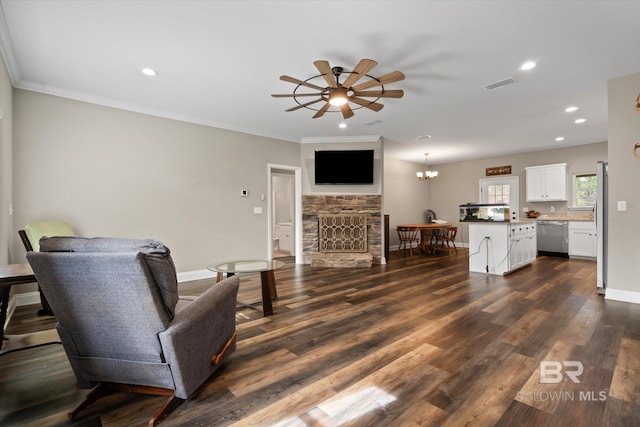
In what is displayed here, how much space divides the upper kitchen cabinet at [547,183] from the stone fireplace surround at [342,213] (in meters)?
4.48

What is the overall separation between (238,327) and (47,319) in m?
2.07

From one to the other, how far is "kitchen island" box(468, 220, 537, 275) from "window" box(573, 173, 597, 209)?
2757 mm

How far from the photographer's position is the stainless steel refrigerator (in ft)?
11.9

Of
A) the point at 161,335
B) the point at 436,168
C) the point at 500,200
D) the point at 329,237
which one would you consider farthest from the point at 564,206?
the point at 161,335

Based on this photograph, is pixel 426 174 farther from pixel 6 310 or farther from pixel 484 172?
pixel 6 310

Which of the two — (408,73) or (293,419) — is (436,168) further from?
(293,419)

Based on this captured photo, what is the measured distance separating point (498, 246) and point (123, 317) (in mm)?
5326

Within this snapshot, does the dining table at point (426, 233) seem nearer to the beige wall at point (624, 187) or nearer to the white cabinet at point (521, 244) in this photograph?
the white cabinet at point (521, 244)

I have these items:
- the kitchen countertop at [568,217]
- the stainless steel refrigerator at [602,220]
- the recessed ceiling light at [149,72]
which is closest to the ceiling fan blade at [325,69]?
the recessed ceiling light at [149,72]

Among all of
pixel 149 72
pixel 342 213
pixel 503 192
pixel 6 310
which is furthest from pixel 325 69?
pixel 503 192

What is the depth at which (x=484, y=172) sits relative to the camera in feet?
27.6

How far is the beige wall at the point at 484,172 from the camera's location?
675 cm

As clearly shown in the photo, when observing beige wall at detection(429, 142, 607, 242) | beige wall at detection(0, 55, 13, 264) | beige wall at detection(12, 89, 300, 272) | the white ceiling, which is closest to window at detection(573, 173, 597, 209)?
beige wall at detection(429, 142, 607, 242)

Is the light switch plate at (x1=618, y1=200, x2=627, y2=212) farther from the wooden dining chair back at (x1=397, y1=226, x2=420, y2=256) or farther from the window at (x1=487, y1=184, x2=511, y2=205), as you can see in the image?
the window at (x1=487, y1=184, x2=511, y2=205)
